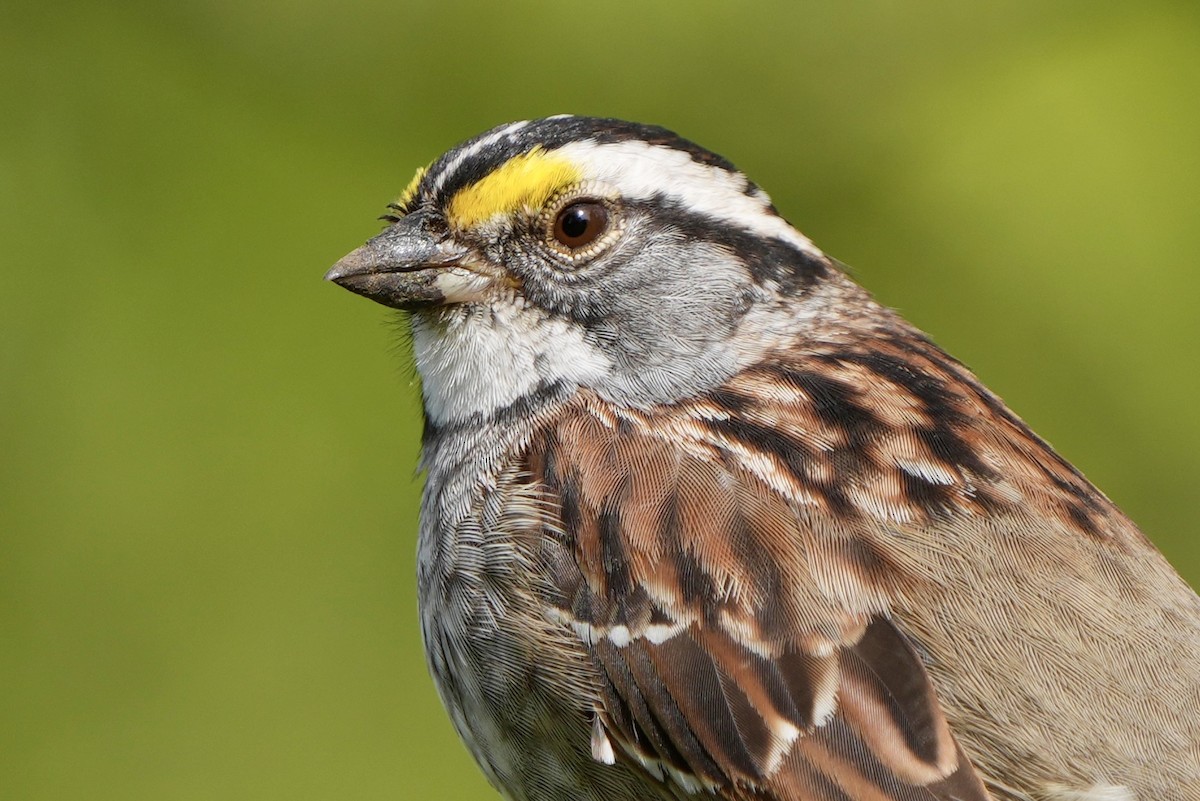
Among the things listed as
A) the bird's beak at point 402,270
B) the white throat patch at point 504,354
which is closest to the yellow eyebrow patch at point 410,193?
the bird's beak at point 402,270

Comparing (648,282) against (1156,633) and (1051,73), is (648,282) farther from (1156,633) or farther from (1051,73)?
(1051,73)

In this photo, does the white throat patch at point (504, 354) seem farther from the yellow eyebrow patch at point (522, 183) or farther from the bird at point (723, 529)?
the yellow eyebrow patch at point (522, 183)

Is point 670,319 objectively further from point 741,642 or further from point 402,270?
point 741,642

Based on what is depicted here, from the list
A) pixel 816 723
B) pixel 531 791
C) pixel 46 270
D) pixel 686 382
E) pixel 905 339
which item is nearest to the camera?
pixel 816 723

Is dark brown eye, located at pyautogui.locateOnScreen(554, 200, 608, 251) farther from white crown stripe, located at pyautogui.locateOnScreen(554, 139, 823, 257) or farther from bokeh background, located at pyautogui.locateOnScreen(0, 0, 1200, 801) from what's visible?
bokeh background, located at pyautogui.locateOnScreen(0, 0, 1200, 801)

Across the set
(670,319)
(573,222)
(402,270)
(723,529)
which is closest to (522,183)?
(573,222)

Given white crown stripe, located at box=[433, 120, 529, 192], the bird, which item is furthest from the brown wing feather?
white crown stripe, located at box=[433, 120, 529, 192]

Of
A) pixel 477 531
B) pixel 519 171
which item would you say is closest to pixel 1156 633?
pixel 477 531
